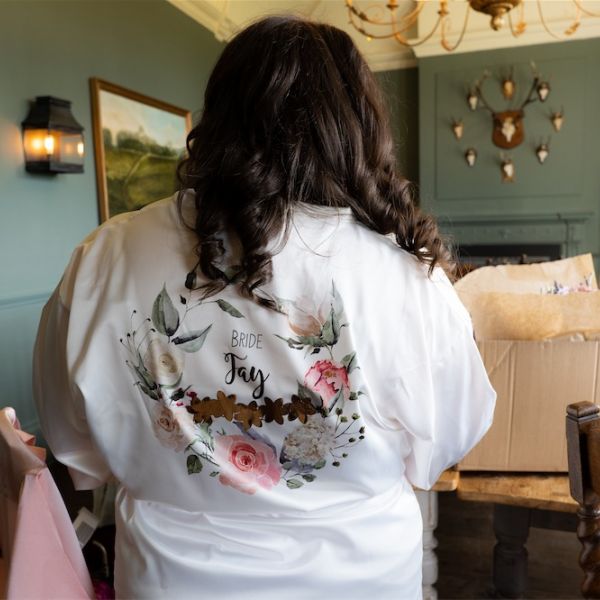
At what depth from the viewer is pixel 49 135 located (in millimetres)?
2826

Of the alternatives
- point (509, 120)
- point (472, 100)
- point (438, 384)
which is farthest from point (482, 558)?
point (472, 100)

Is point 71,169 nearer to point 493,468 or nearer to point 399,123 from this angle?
point 493,468

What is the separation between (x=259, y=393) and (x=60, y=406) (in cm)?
37

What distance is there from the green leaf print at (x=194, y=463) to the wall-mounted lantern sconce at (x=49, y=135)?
2.44 metres

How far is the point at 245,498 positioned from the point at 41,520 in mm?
306

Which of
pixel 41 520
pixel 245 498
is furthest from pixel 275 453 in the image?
pixel 41 520

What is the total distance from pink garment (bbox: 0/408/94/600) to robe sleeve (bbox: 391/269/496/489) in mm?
538

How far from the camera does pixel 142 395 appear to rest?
0.82 metres

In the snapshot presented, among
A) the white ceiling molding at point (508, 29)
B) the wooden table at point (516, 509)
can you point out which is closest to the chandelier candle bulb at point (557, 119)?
the white ceiling molding at point (508, 29)

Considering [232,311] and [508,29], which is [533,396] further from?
[508,29]

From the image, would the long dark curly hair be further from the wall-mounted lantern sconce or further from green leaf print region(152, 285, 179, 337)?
the wall-mounted lantern sconce

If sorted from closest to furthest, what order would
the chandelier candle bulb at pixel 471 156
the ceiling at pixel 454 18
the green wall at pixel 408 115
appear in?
the ceiling at pixel 454 18
the chandelier candle bulb at pixel 471 156
the green wall at pixel 408 115

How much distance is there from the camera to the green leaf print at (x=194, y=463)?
32.4 inches

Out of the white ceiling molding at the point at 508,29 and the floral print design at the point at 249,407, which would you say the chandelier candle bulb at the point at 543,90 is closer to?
the white ceiling molding at the point at 508,29
